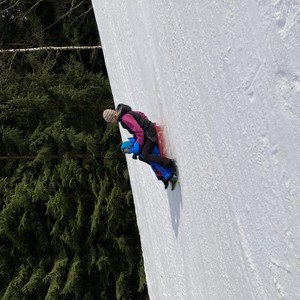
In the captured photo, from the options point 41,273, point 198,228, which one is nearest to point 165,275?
point 198,228

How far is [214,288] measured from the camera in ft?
12.2

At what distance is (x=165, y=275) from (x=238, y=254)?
8.61 feet

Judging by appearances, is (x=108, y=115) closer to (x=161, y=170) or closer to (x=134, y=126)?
(x=134, y=126)

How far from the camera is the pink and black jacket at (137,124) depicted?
13.9 ft

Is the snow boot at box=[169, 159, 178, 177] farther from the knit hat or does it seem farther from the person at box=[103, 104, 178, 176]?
the knit hat

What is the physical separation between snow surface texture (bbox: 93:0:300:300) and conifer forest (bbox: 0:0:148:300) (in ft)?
6.65

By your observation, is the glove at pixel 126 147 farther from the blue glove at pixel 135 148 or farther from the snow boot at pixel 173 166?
the snow boot at pixel 173 166

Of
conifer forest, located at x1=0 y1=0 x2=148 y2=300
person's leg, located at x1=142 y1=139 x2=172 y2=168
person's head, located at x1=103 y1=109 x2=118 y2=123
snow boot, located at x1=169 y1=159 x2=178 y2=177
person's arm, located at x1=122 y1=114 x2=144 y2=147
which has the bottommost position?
conifer forest, located at x1=0 y1=0 x2=148 y2=300

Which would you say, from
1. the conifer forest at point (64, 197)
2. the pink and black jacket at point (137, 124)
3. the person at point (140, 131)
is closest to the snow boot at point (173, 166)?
the person at point (140, 131)

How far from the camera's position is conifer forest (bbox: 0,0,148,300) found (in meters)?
6.83

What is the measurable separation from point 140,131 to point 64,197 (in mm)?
2895

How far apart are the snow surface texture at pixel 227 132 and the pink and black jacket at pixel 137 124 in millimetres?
151

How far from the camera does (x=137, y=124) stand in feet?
14.0

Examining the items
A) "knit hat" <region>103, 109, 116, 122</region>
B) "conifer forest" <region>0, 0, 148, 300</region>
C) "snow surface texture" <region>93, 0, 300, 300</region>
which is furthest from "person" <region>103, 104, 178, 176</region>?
"conifer forest" <region>0, 0, 148, 300</region>
